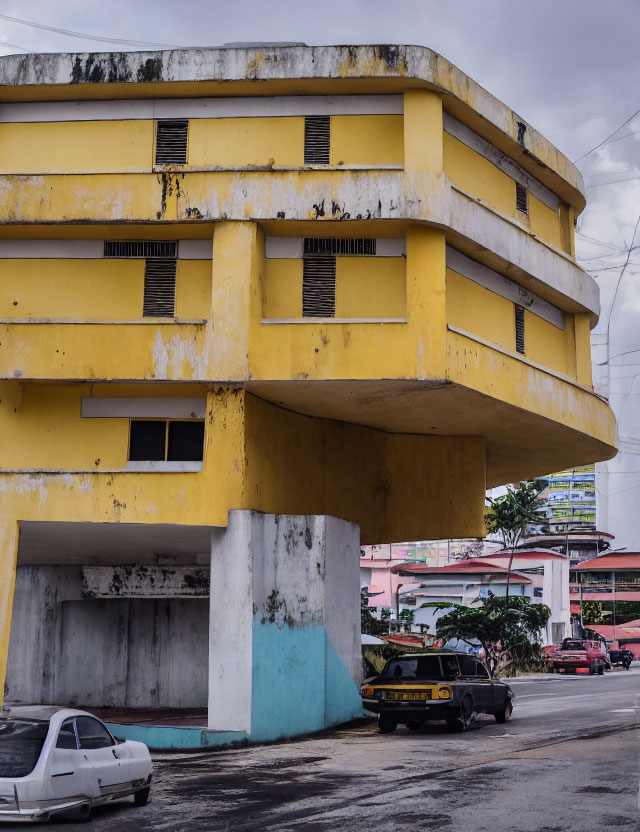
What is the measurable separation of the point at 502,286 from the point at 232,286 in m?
6.89

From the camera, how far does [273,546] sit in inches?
815

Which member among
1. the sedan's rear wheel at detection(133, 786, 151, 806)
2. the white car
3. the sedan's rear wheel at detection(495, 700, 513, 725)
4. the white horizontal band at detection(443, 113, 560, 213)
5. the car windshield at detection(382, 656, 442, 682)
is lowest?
the sedan's rear wheel at detection(133, 786, 151, 806)

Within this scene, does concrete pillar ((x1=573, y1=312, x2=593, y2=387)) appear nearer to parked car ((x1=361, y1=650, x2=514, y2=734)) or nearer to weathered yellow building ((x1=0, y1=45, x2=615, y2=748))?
weathered yellow building ((x1=0, y1=45, x2=615, y2=748))

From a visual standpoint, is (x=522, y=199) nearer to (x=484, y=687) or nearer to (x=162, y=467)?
(x=162, y=467)

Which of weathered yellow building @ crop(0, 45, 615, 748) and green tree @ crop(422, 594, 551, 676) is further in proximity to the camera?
green tree @ crop(422, 594, 551, 676)

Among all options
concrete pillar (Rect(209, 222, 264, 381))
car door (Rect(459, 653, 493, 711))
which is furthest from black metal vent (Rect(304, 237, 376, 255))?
car door (Rect(459, 653, 493, 711))

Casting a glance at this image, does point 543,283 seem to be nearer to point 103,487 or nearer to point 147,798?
point 103,487

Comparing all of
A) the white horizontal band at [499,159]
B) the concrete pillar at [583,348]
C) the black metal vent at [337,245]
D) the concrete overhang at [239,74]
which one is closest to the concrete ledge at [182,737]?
the black metal vent at [337,245]

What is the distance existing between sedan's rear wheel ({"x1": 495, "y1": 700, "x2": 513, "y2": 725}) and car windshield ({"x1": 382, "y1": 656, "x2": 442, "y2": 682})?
2756 mm

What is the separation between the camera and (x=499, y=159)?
2417 cm

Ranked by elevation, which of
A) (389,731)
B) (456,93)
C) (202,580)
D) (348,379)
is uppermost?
(456,93)

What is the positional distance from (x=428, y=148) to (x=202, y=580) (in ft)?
37.0

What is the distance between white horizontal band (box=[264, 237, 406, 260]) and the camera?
21781 mm

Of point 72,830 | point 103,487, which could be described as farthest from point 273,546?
point 72,830
